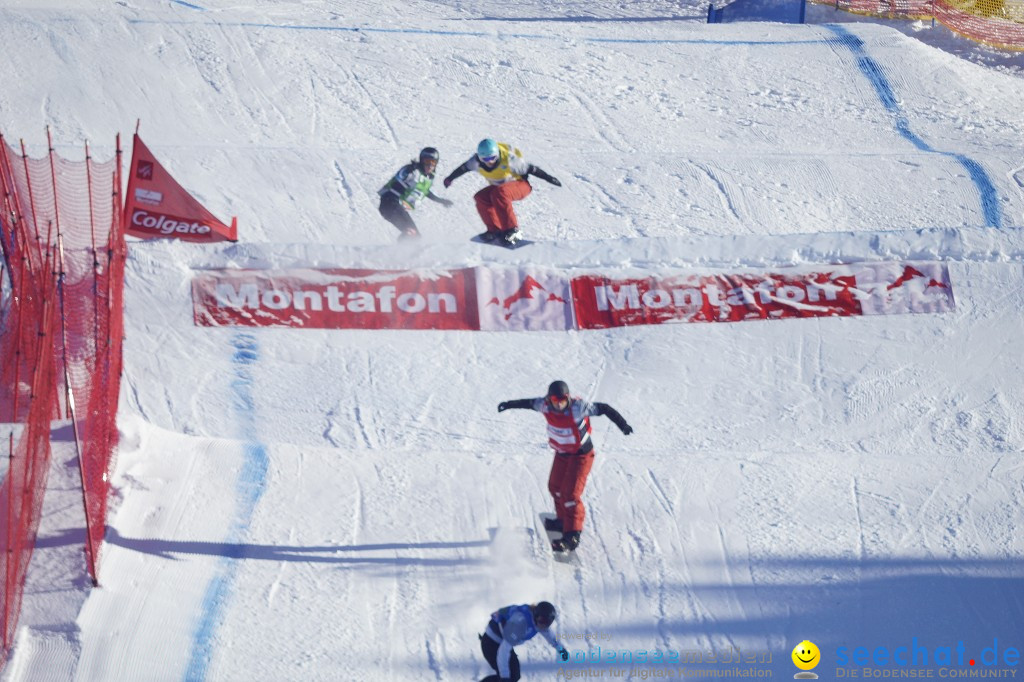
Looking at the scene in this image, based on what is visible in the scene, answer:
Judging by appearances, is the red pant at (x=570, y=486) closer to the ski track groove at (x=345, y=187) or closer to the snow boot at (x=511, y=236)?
the snow boot at (x=511, y=236)

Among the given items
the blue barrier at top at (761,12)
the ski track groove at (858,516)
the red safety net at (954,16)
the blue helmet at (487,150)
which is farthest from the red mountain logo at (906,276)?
the red safety net at (954,16)

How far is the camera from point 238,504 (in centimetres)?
783

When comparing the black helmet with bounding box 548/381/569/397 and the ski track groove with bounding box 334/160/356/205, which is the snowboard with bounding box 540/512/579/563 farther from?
the ski track groove with bounding box 334/160/356/205

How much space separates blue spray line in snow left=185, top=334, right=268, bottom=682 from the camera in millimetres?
6672

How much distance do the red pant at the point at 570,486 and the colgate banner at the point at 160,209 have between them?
4.56 m

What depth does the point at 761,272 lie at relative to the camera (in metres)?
10.4

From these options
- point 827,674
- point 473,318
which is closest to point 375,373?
point 473,318

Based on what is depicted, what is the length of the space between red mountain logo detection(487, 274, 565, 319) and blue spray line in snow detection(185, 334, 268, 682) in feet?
7.32

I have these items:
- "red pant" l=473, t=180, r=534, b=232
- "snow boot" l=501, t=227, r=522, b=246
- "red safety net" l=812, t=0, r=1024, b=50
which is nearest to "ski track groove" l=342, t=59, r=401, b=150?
"red pant" l=473, t=180, r=534, b=232

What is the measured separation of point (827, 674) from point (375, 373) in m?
4.48

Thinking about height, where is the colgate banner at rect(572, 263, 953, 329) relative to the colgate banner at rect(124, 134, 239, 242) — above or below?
below

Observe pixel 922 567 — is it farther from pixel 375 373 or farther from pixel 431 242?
pixel 431 242

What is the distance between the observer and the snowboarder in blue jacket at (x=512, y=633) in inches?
242

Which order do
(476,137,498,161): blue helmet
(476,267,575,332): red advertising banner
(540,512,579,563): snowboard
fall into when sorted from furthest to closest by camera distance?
(476,137,498,161): blue helmet → (476,267,575,332): red advertising banner → (540,512,579,563): snowboard
